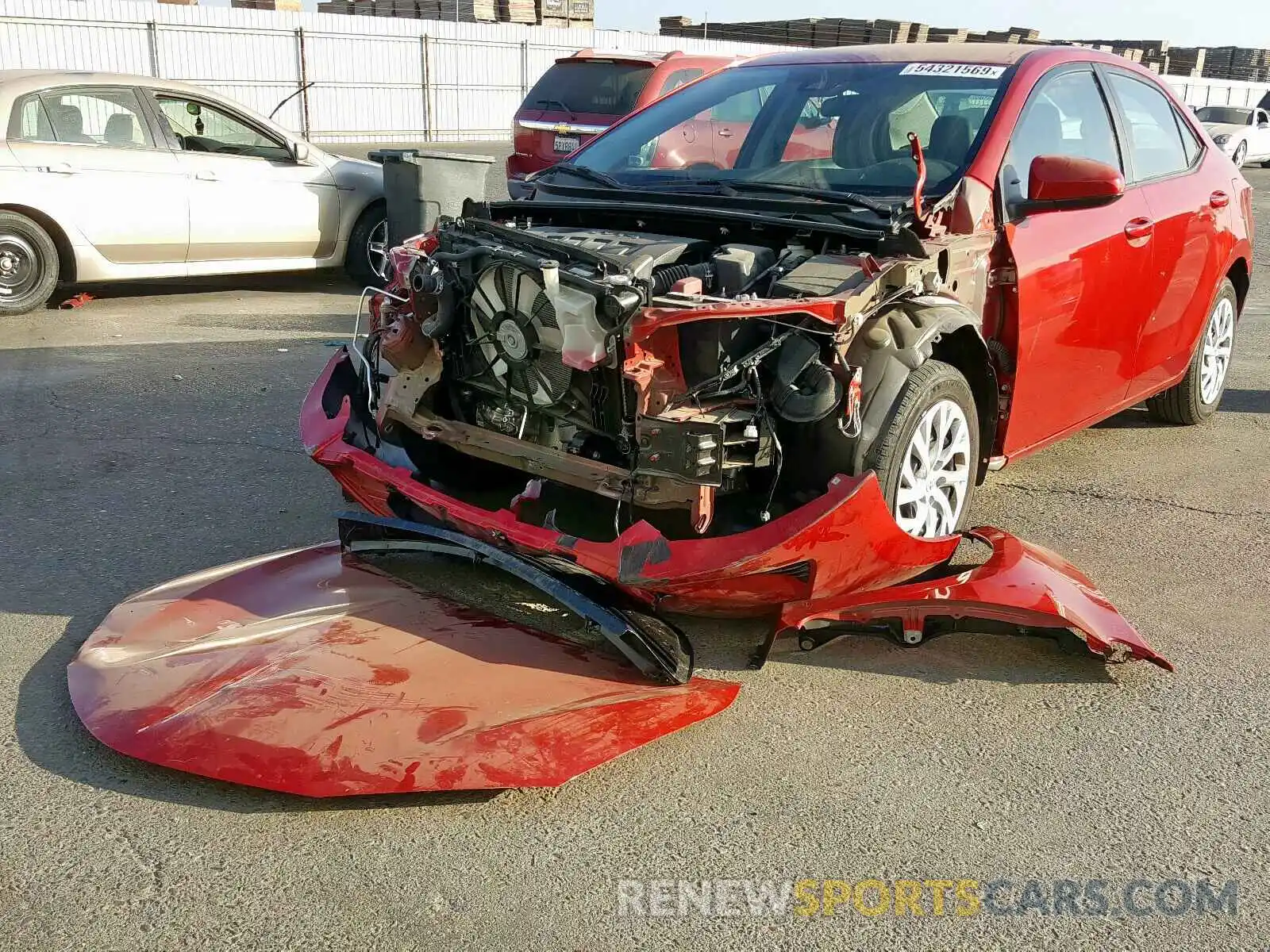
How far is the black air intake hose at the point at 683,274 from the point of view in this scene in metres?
3.99

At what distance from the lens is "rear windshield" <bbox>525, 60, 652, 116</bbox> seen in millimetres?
12258

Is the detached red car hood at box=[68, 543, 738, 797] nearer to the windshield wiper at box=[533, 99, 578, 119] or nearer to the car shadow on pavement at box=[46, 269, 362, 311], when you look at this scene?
the car shadow on pavement at box=[46, 269, 362, 311]

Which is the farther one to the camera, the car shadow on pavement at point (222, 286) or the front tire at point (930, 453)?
the car shadow on pavement at point (222, 286)

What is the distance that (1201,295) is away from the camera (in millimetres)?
6016

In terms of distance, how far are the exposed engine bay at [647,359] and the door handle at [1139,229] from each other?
152 centimetres

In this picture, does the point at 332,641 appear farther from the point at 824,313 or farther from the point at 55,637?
the point at 824,313

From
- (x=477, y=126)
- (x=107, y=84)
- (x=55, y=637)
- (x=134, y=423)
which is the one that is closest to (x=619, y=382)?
(x=55, y=637)

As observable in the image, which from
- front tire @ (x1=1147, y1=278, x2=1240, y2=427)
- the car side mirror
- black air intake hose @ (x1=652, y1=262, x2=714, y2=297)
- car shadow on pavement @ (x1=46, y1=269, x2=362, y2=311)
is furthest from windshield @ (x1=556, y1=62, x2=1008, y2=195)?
car shadow on pavement @ (x1=46, y1=269, x2=362, y2=311)

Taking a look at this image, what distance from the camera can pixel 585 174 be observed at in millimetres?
5172

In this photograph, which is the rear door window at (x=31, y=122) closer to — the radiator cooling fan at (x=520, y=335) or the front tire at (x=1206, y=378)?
the radiator cooling fan at (x=520, y=335)

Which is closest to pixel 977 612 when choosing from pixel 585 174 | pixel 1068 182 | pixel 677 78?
pixel 1068 182

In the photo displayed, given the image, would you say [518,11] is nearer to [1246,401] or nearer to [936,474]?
[1246,401]

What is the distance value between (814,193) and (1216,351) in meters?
3.19

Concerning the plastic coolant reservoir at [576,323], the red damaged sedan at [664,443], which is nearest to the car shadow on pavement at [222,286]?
the red damaged sedan at [664,443]
